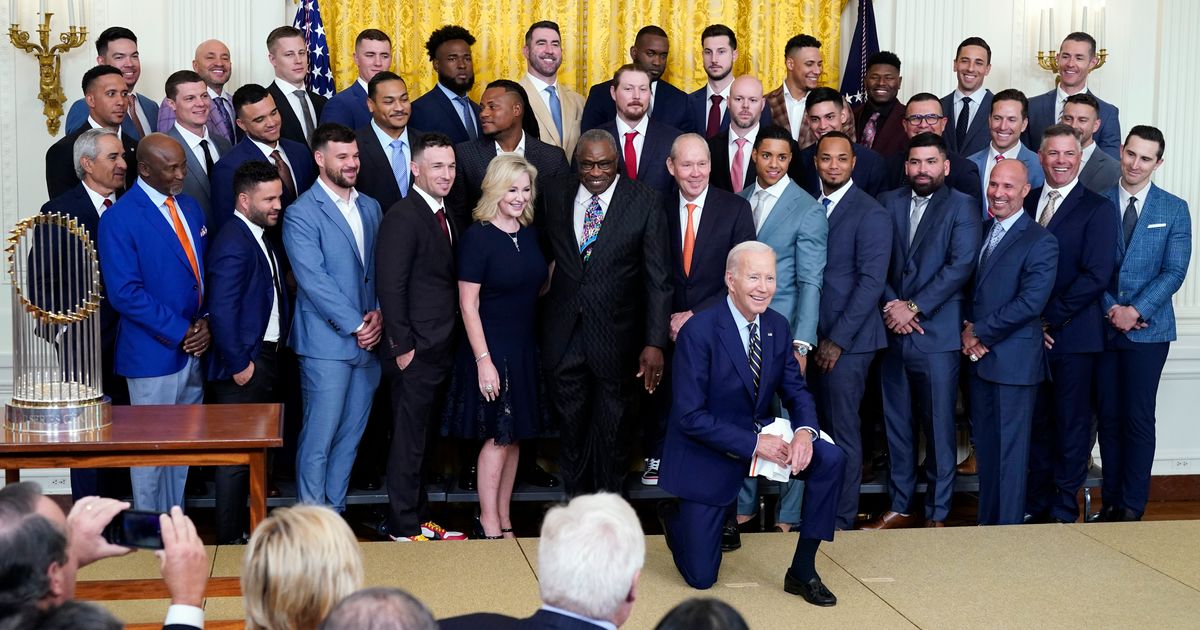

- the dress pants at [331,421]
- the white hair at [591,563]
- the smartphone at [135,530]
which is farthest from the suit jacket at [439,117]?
the white hair at [591,563]

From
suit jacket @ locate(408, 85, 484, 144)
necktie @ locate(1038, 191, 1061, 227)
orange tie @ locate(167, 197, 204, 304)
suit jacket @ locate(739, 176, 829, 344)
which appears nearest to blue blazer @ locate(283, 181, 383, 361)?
orange tie @ locate(167, 197, 204, 304)

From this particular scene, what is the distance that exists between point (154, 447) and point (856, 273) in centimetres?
320

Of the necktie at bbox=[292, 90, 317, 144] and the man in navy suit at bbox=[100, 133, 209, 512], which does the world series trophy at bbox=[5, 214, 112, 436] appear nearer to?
the man in navy suit at bbox=[100, 133, 209, 512]

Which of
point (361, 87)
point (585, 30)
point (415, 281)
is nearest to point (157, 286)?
point (415, 281)

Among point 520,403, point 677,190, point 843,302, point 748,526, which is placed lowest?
point 748,526

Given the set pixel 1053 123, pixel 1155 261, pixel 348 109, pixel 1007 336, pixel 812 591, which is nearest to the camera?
pixel 812 591

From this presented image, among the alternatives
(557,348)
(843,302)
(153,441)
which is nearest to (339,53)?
(557,348)

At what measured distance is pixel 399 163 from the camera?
240 inches

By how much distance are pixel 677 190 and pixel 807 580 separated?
199cm

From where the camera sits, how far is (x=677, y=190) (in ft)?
19.5

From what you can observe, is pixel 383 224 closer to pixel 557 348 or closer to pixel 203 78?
pixel 557 348

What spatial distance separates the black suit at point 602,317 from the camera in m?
5.60

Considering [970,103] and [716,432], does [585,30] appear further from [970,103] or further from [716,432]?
[716,432]

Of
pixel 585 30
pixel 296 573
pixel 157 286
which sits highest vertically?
pixel 585 30
